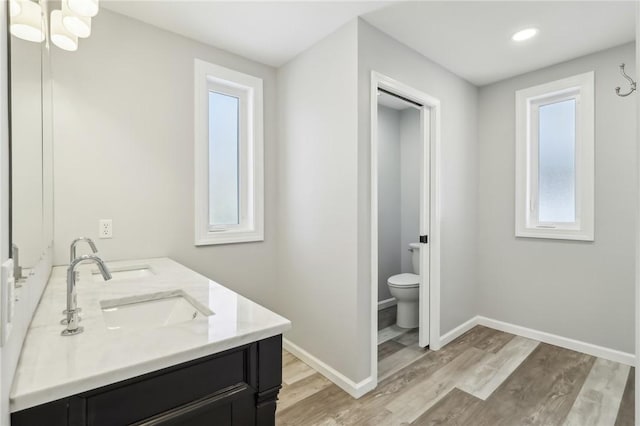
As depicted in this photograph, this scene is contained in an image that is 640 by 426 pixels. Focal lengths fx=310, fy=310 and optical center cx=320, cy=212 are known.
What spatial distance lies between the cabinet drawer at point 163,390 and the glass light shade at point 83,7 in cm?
144

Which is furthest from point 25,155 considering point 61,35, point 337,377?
point 337,377

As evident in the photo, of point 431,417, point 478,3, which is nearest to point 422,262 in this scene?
point 431,417

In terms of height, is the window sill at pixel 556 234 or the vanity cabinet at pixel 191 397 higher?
the window sill at pixel 556 234

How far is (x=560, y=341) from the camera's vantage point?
2.73 metres

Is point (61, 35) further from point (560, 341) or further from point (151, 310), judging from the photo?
point (560, 341)

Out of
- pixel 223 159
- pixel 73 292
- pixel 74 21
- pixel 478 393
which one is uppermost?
pixel 74 21

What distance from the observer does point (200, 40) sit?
2326 mm

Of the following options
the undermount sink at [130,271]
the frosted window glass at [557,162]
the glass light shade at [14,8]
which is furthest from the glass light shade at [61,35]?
the frosted window glass at [557,162]

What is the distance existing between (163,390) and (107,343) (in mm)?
206

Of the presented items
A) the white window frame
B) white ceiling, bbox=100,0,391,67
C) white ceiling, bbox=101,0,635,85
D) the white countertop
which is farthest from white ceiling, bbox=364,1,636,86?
the white countertop

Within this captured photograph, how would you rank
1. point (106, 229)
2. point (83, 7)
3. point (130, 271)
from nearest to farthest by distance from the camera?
point (83, 7) → point (130, 271) → point (106, 229)

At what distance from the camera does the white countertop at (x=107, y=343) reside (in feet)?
2.25

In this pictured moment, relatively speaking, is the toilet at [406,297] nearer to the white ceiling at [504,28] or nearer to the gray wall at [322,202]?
the gray wall at [322,202]

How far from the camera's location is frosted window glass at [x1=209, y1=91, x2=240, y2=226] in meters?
2.53
